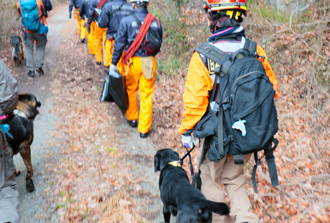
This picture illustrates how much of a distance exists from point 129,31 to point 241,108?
11.0 ft

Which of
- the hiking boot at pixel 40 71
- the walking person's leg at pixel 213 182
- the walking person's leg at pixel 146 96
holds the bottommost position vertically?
the hiking boot at pixel 40 71

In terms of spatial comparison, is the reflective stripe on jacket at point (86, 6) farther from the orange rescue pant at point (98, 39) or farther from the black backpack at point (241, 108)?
the black backpack at point (241, 108)

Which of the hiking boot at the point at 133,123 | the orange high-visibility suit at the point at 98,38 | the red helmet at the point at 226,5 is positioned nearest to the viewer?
the red helmet at the point at 226,5

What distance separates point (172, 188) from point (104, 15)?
5735 millimetres

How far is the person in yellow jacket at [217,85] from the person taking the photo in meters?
2.50

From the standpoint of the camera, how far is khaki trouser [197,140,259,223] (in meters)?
2.62

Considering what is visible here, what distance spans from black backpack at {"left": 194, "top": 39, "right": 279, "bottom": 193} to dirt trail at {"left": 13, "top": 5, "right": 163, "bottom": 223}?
1.80 m

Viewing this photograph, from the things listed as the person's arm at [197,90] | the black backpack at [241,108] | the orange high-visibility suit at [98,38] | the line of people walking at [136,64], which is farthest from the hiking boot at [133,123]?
the orange high-visibility suit at [98,38]

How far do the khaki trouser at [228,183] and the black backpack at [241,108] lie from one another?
33cm

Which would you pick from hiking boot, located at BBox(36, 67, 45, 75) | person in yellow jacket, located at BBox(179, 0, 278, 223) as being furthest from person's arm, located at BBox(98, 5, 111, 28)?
person in yellow jacket, located at BBox(179, 0, 278, 223)

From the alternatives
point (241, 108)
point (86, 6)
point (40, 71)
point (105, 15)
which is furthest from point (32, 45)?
point (241, 108)

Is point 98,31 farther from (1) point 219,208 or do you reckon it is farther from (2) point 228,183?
(1) point 219,208

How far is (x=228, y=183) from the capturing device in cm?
278

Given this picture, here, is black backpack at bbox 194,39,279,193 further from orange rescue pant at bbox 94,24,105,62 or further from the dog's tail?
orange rescue pant at bbox 94,24,105,62
